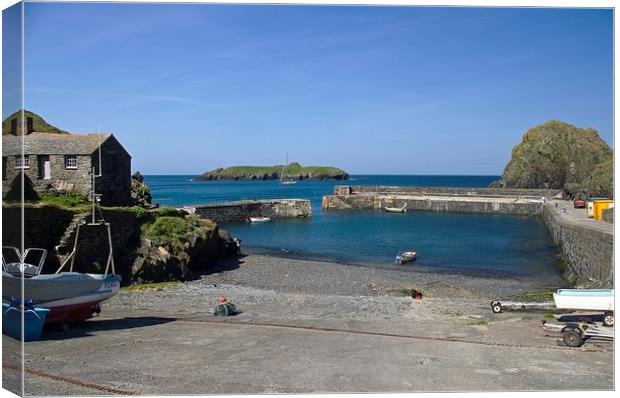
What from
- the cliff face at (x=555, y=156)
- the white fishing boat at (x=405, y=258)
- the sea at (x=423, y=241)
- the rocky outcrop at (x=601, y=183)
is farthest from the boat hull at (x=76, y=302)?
the cliff face at (x=555, y=156)

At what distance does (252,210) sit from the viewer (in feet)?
161

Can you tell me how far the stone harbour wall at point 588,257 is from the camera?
1415cm

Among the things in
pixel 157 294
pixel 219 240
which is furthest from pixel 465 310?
pixel 219 240

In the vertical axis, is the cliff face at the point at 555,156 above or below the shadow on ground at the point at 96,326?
above

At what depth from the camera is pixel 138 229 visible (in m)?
17.3

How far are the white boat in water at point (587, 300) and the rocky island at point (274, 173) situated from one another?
140800mm

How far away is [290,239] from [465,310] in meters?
22.6

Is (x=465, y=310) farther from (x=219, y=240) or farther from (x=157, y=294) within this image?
(x=219, y=240)

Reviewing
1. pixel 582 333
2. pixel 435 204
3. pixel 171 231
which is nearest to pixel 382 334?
pixel 582 333

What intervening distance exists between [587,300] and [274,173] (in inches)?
5846

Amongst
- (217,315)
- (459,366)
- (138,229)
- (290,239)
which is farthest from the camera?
(290,239)

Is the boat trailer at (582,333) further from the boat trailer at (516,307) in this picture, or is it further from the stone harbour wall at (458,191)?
the stone harbour wall at (458,191)

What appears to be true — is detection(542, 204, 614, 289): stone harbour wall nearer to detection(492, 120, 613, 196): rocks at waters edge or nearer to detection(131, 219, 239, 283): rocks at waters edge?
detection(131, 219, 239, 283): rocks at waters edge

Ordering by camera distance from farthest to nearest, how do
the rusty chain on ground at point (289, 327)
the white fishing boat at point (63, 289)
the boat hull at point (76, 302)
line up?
the boat hull at point (76, 302) → the white fishing boat at point (63, 289) → the rusty chain on ground at point (289, 327)
